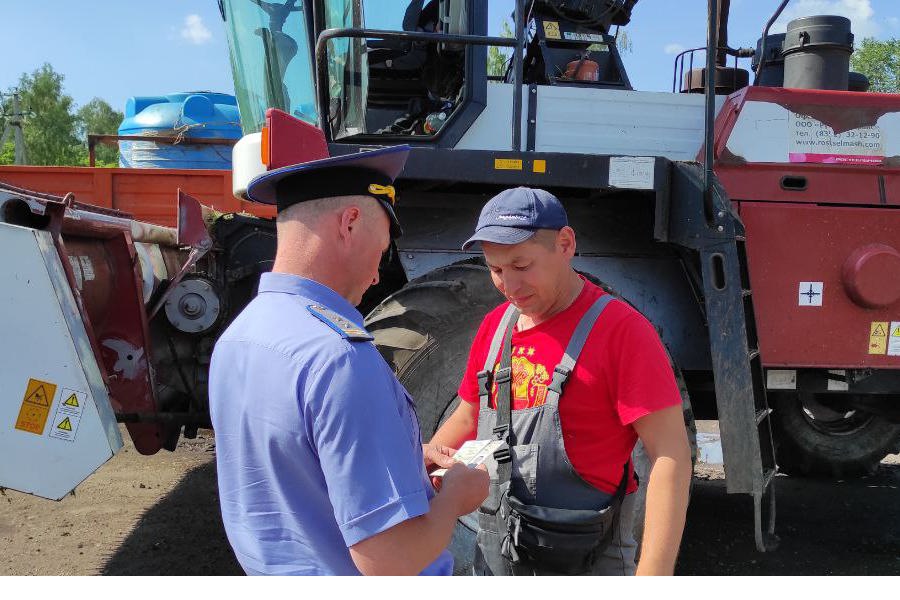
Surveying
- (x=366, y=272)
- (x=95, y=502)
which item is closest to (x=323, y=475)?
(x=366, y=272)

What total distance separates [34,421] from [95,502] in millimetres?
2564

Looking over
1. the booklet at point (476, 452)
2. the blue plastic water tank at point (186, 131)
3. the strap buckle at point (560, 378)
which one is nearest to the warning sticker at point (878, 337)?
the strap buckle at point (560, 378)

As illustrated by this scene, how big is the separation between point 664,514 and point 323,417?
3.11ft

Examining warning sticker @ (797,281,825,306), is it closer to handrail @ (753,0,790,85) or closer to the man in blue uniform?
handrail @ (753,0,790,85)

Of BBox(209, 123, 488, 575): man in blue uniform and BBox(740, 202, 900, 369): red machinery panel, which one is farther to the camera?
BBox(740, 202, 900, 369): red machinery panel

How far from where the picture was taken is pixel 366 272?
1.36 meters

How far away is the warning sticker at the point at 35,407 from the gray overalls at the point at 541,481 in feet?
5.41

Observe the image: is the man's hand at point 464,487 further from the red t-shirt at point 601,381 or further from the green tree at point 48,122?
the green tree at point 48,122

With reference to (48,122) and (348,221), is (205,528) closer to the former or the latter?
(348,221)

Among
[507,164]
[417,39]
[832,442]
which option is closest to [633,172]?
[507,164]

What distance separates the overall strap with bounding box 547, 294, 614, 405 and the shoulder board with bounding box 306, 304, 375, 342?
749 mm

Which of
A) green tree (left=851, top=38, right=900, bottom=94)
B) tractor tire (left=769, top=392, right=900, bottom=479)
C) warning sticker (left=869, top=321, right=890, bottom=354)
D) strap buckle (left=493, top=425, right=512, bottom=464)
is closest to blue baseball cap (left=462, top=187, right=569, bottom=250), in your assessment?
strap buckle (left=493, top=425, right=512, bottom=464)

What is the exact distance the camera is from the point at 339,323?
4.00ft

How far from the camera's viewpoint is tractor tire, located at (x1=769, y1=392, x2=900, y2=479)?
17.2 ft
